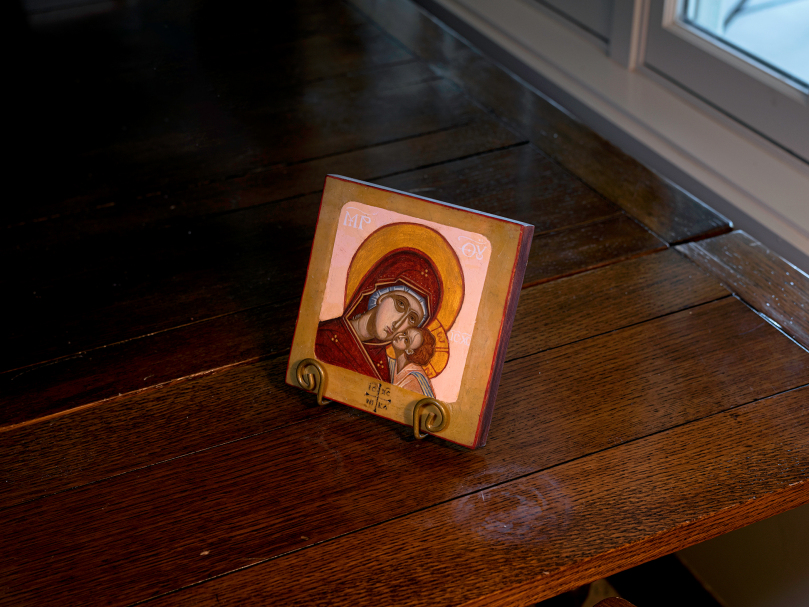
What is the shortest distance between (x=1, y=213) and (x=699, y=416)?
1.12 m

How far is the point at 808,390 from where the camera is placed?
0.88m

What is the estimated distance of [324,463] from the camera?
811 millimetres

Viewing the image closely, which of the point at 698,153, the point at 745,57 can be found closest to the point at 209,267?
the point at 698,153

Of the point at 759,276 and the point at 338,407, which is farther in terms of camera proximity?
the point at 759,276

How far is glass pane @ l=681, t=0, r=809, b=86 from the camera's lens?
4.18 ft

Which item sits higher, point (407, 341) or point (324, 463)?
point (407, 341)

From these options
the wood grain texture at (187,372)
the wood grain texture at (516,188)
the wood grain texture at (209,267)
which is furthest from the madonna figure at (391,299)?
the wood grain texture at (516,188)

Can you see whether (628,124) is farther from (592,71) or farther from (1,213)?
(1,213)

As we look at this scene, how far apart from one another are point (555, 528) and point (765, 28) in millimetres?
1042

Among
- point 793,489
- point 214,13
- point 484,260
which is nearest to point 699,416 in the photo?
point 793,489

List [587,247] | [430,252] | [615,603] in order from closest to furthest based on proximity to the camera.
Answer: [615,603], [430,252], [587,247]

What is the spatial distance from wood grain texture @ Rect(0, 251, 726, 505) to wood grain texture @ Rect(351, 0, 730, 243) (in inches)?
4.6

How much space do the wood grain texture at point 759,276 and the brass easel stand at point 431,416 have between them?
19.3 inches

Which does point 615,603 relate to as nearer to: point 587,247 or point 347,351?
point 347,351
